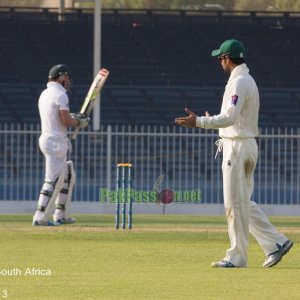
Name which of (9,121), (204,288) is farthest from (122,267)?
(9,121)

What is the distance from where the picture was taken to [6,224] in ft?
63.1

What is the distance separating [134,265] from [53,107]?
18.8ft

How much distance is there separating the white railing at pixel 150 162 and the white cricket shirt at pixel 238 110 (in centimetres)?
1309

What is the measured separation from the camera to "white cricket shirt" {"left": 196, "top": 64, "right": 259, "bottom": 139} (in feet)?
38.4

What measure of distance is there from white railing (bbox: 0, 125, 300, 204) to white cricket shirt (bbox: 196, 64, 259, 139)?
13.1 meters

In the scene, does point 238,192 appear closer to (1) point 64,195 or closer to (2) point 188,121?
(2) point 188,121

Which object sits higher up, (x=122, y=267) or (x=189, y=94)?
(x=189, y=94)

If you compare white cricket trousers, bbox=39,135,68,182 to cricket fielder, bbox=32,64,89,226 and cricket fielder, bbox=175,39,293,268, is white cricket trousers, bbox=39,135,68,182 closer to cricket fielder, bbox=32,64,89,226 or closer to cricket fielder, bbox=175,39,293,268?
cricket fielder, bbox=32,64,89,226

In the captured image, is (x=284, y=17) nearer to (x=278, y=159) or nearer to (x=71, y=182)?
(x=278, y=159)

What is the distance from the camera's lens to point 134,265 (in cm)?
1212

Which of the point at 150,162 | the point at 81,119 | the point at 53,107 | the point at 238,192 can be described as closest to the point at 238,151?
the point at 238,192

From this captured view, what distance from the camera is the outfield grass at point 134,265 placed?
9.73 metres

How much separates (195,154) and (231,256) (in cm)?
1532

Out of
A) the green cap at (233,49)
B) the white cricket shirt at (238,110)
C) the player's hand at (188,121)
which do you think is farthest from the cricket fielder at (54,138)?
the player's hand at (188,121)
